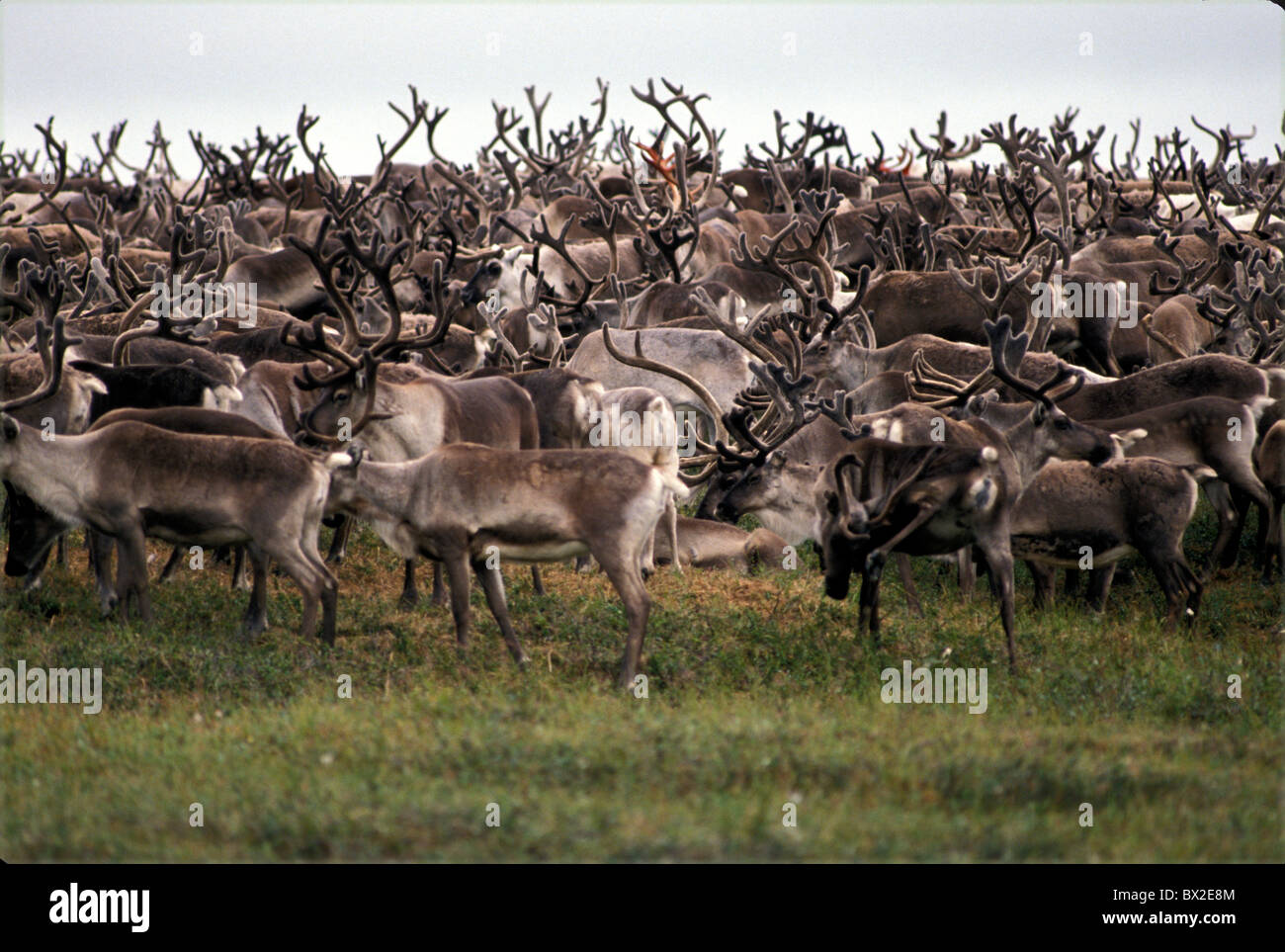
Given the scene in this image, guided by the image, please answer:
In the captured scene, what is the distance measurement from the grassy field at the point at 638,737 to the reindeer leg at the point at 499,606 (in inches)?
6.2

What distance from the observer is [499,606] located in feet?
26.4

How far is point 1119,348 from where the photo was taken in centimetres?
1487

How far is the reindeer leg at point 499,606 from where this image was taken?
798cm

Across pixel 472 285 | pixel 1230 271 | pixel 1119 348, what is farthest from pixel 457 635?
pixel 1230 271

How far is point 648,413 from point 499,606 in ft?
9.12

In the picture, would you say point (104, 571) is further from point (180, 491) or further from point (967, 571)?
point (967, 571)

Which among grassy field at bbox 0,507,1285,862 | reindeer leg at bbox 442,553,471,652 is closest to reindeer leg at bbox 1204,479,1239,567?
grassy field at bbox 0,507,1285,862

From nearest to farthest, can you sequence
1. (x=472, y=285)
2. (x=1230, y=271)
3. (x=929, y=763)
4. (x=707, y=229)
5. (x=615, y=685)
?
1. (x=929, y=763)
2. (x=615, y=685)
3. (x=472, y=285)
4. (x=1230, y=271)
5. (x=707, y=229)

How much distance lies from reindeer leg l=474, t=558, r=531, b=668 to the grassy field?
6.2 inches

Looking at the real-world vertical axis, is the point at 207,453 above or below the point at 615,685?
above

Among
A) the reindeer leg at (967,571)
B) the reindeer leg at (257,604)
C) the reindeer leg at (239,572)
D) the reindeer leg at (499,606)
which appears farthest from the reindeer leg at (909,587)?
the reindeer leg at (239,572)

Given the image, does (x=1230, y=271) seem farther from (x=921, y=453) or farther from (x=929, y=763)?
(x=929, y=763)

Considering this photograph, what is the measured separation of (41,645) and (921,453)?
4.83 metres

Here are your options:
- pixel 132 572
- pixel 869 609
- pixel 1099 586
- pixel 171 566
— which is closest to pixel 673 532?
pixel 869 609
